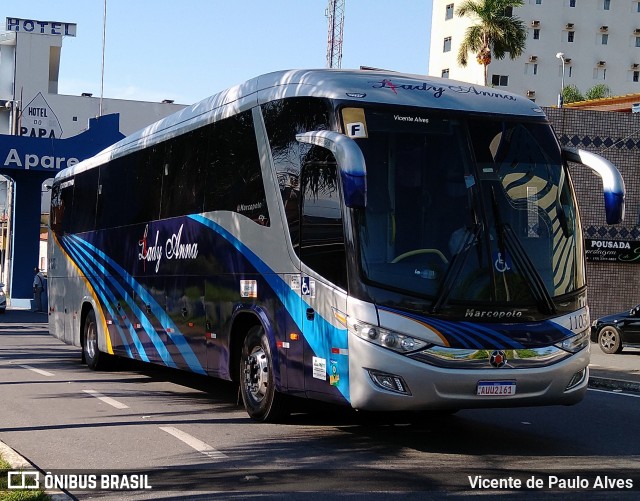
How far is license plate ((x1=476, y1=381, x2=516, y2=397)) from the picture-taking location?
9062mm

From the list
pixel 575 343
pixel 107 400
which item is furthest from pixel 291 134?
pixel 107 400

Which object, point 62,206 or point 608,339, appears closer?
point 62,206

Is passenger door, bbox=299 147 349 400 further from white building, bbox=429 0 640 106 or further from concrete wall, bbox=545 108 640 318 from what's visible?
white building, bbox=429 0 640 106

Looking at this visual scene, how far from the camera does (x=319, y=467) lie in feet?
28.6

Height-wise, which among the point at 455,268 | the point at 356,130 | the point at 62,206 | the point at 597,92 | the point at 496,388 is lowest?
the point at 496,388

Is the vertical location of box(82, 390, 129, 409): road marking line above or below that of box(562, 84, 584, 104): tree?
below

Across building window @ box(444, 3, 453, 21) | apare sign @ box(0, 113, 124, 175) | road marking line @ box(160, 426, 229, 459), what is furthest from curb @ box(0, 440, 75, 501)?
building window @ box(444, 3, 453, 21)

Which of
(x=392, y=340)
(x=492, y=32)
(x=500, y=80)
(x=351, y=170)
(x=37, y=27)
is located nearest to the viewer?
(x=351, y=170)

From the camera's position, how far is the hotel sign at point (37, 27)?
90.8m

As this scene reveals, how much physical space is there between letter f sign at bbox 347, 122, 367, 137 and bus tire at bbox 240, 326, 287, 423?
245 cm

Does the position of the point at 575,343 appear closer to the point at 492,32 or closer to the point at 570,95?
the point at 492,32

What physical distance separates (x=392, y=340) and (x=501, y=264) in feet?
4.14

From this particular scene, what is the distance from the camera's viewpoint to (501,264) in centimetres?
934

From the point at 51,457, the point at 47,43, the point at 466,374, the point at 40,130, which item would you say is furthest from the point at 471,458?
the point at 47,43
